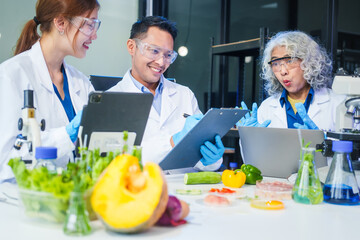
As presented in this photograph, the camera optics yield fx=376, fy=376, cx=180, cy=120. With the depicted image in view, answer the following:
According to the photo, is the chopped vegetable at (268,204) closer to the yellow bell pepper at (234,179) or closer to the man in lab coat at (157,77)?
the yellow bell pepper at (234,179)

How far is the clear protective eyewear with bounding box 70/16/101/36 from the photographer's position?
6.48 ft

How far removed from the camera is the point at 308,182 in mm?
1242

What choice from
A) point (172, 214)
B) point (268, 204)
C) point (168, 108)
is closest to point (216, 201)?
point (268, 204)

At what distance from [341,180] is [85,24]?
1.46 meters

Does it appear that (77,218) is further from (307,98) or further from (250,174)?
(307,98)

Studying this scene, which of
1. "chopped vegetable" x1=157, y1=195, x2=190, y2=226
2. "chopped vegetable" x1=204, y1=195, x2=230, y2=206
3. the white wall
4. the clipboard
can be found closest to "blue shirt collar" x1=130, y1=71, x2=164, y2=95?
the clipboard

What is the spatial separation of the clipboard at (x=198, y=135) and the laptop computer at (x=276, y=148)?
0.12 meters

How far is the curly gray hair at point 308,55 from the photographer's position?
2889mm

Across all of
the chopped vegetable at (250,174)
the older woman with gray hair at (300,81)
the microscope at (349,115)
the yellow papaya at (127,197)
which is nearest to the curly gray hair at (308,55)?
the older woman with gray hair at (300,81)

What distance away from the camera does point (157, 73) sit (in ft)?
8.13

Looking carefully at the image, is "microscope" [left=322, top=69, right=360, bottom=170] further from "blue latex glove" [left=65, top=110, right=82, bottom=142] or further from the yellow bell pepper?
"blue latex glove" [left=65, top=110, right=82, bottom=142]

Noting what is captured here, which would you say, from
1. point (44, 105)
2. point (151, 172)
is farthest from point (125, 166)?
point (44, 105)

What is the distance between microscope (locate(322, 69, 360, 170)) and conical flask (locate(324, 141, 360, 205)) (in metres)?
0.12

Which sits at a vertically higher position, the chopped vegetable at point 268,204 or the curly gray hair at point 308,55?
the curly gray hair at point 308,55
